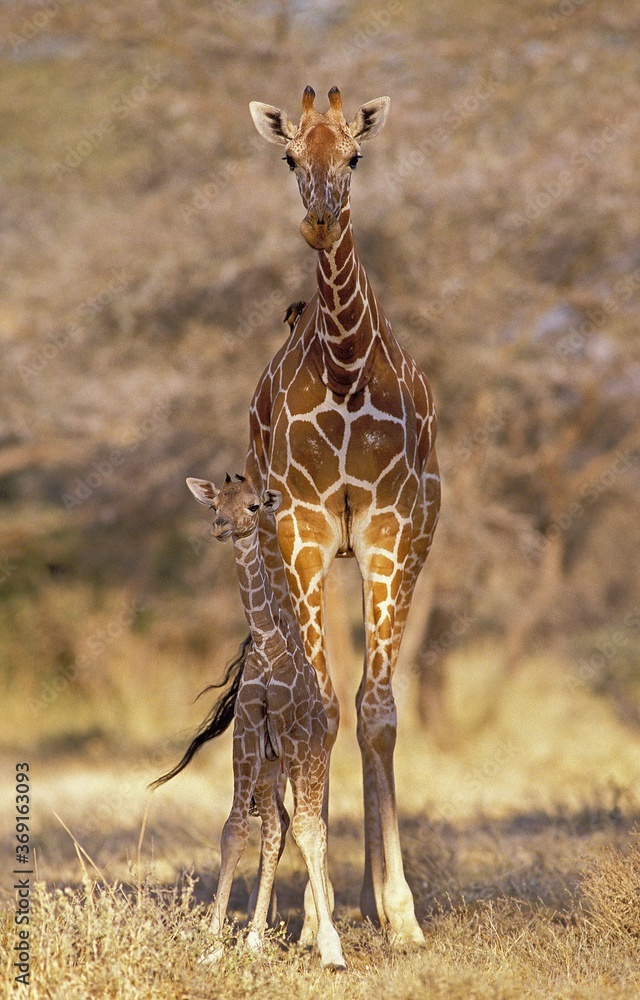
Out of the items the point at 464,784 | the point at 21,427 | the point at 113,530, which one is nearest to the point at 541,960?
the point at 464,784

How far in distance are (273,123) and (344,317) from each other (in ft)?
3.43

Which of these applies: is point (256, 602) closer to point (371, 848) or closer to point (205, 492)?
point (205, 492)

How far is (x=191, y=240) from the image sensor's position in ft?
50.5

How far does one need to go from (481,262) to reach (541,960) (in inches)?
445

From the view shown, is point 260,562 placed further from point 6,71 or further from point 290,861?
point 6,71

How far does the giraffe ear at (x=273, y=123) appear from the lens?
611 cm

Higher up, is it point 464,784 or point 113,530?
point 113,530

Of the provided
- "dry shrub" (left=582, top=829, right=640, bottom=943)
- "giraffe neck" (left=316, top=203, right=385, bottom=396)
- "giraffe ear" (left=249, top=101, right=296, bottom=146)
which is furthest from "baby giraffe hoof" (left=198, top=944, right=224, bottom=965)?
"giraffe ear" (left=249, top=101, right=296, bottom=146)

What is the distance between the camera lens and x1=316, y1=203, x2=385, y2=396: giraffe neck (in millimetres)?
6109

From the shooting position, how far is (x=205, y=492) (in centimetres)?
553

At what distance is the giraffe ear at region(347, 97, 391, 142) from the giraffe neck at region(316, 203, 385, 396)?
0.40 metres

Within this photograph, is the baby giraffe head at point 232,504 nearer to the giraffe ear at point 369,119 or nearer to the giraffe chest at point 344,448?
the giraffe chest at point 344,448

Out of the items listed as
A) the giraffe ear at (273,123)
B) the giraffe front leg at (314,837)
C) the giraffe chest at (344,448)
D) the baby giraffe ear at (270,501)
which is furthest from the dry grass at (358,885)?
the giraffe ear at (273,123)

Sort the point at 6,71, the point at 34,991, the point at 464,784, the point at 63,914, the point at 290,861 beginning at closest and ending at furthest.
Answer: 1. the point at 34,991
2. the point at 63,914
3. the point at 290,861
4. the point at 464,784
5. the point at 6,71
